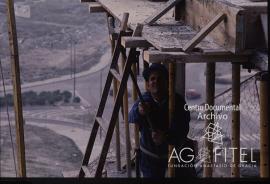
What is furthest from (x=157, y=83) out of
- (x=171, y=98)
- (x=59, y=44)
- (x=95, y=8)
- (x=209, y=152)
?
(x=59, y=44)

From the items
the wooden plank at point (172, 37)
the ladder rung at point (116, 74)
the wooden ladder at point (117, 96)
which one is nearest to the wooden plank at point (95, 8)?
the wooden ladder at point (117, 96)

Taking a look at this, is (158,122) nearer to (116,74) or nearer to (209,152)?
(209,152)

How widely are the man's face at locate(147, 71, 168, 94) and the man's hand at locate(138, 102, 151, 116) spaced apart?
0.09 meters

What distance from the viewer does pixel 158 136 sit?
423 cm

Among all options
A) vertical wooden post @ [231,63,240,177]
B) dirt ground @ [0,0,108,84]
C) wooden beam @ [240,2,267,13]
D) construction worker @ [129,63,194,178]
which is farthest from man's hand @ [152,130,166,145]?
dirt ground @ [0,0,108,84]

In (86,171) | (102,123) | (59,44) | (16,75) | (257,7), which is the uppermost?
(257,7)

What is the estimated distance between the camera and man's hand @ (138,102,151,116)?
4195 millimetres

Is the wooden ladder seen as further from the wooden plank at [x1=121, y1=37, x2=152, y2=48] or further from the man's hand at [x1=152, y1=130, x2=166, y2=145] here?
the man's hand at [x1=152, y1=130, x2=166, y2=145]

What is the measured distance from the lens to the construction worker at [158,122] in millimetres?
4117

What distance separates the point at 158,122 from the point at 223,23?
0.99 meters

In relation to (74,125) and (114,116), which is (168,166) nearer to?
(114,116)

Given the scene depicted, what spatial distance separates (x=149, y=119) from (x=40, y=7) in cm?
555

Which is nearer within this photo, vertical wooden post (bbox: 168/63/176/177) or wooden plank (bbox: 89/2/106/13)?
vertical wooden post (bbox: 168/63/176/177)

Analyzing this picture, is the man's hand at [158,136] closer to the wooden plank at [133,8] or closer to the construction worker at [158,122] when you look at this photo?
the construction worker at [158,122]
